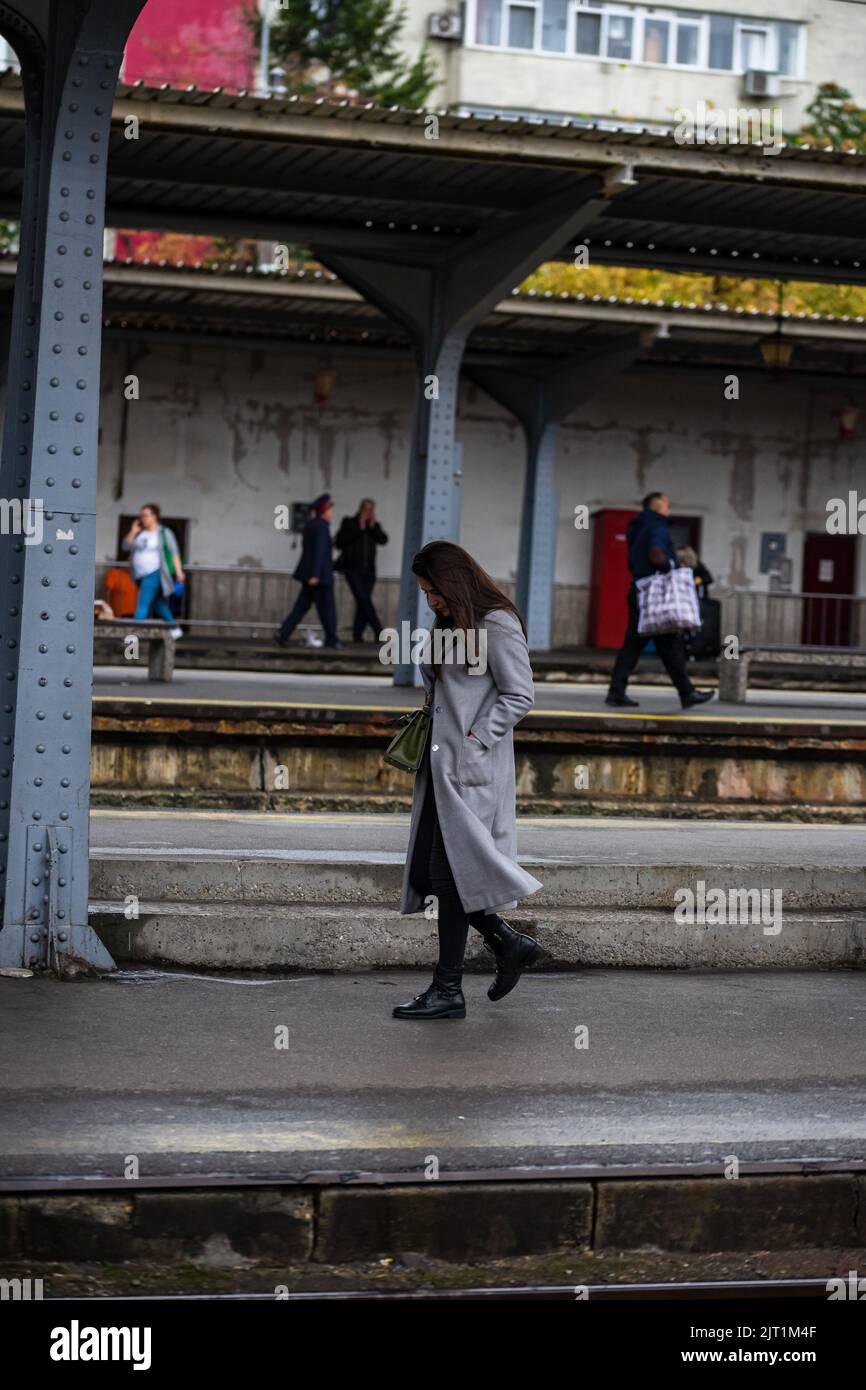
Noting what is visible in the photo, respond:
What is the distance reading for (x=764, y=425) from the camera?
28.0 metres

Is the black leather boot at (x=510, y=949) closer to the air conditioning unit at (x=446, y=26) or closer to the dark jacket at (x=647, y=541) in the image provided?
the dark jacket at (x=647, y=541)

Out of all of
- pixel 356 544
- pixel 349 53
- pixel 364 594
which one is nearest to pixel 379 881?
pixel 356 544

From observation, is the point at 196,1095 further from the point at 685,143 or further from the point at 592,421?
the point at 592,421

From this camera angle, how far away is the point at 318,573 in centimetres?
2209

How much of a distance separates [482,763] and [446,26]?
35.8m

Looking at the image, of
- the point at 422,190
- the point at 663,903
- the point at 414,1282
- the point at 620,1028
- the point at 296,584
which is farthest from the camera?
the point at 296,584

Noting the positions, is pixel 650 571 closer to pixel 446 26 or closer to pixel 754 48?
pixel 446 26

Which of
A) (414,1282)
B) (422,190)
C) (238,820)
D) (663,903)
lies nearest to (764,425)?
(422,190)

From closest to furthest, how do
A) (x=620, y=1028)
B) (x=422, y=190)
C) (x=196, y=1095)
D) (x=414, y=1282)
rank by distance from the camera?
(x=414, y=1282), (x=196, y=1095), (x=620, y=1028), (x=422, y=190)

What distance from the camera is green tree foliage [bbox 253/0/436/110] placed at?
1526 inches

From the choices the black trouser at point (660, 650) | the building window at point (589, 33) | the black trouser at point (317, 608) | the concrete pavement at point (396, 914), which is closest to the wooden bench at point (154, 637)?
the black trouser at point (660, 650)
